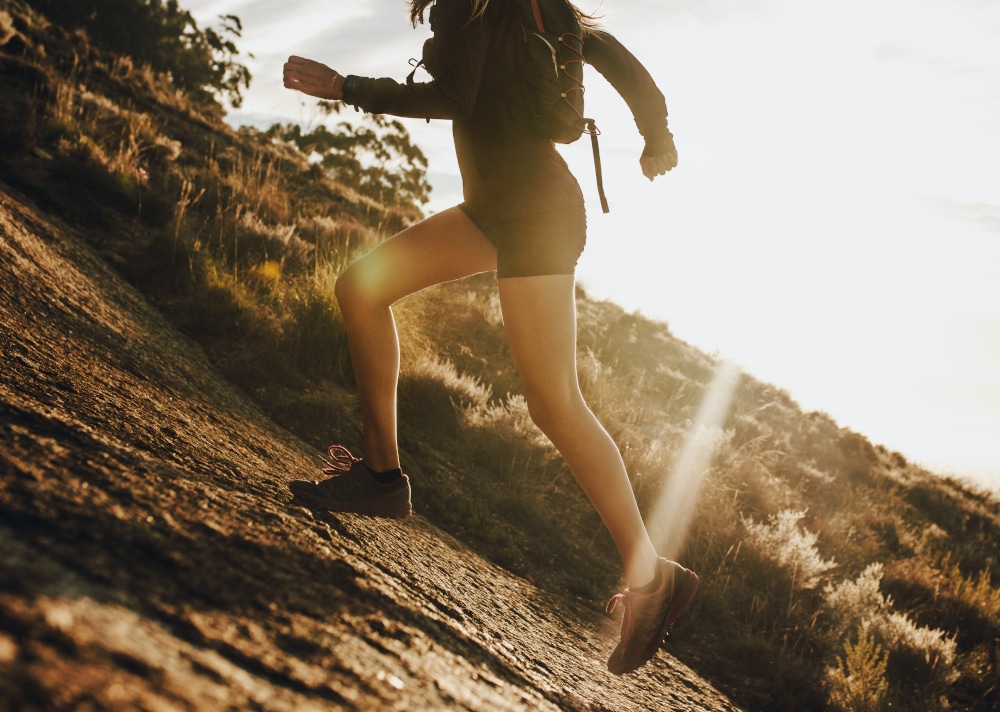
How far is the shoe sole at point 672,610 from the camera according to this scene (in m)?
2.01

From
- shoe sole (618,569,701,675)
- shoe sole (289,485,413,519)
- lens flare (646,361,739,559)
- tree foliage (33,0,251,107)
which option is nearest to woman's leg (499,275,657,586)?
shoe sole (618,569,701,675)

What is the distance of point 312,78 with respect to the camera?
1965 millimetres

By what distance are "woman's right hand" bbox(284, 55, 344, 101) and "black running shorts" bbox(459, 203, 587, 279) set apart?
2.38 ft

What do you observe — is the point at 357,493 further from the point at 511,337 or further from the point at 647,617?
the point at 647,617

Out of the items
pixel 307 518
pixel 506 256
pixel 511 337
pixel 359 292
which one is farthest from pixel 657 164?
pixel 307 518

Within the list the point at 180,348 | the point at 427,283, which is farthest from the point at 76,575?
the point at 180,348

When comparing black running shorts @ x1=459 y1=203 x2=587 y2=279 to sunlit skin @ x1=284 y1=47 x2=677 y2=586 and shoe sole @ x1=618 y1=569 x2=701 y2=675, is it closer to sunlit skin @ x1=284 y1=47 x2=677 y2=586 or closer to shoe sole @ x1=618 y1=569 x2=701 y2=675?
sunlit skin @ x1=284 y1=47 x2=677 y2=586

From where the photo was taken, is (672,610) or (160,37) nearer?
(672,610)

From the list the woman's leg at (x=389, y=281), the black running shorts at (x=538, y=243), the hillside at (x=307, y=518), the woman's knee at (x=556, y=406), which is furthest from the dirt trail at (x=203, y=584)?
the black running shorts at (x=538, y=243)

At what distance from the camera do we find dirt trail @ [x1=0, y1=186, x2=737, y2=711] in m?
0.81

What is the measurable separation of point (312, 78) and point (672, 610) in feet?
6.94

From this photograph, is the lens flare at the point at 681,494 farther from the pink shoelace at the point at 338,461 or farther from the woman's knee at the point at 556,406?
the woman's knee at the point at 556,406

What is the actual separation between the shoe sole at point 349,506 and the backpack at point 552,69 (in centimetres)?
136

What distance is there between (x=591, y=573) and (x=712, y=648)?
2.73 feet
